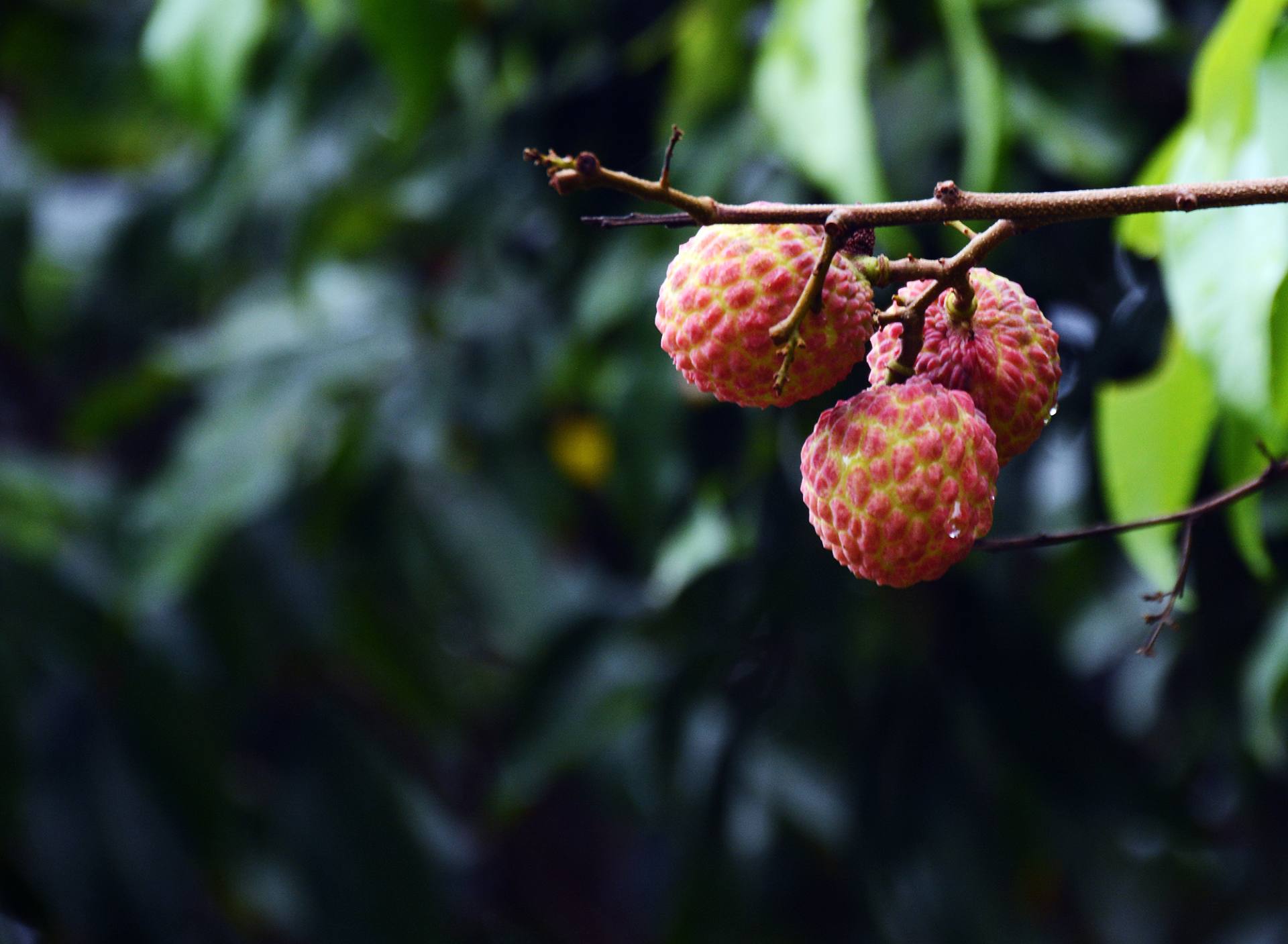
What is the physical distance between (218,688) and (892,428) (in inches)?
60.3

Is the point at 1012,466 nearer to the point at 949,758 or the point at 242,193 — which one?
the point at 949,758

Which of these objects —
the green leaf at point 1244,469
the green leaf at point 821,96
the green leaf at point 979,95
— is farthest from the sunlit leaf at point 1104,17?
the green leaf at point 1244,469

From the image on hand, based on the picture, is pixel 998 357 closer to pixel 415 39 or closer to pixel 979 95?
pixel 979 95

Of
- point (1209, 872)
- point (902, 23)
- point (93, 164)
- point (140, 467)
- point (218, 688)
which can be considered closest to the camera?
point (902, 23)

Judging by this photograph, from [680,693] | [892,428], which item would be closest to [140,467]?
[680,693]

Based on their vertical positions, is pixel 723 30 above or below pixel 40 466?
above

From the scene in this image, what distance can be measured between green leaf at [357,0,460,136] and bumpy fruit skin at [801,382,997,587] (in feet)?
2.00

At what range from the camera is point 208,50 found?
0.83m

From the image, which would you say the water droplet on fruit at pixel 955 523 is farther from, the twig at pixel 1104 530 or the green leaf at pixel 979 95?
the green leaf at pixel 979 95

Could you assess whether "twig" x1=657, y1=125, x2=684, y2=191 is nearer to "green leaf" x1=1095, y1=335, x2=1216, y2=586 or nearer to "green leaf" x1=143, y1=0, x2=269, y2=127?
"green leaf" x1=1095, y1=335, x2=1216, y2=586

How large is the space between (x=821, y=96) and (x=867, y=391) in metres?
0.35

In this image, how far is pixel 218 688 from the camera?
167cm

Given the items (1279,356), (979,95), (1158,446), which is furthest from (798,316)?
(979,95)

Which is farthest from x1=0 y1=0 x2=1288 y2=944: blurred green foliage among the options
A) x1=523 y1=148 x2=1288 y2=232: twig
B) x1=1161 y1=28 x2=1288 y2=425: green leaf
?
x1=523 y1=148 x2=1288 y2=232: twig
